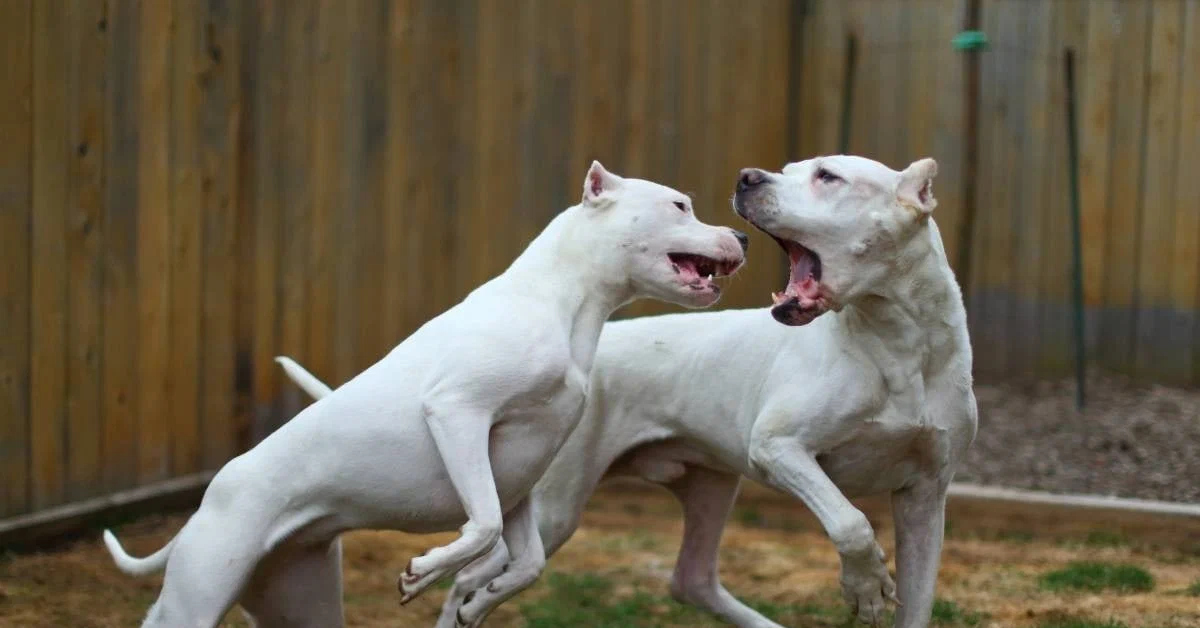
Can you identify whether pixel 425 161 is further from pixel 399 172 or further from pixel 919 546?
pixel 919 546

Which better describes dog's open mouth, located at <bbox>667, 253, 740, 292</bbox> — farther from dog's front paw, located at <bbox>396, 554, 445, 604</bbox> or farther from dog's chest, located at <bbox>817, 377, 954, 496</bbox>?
dog's front paw, located at <bbox>396, 554, 445, 604</bbox>

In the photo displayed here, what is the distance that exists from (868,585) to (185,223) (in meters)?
3.60

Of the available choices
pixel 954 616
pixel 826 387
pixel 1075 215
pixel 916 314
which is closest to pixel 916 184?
pixel 916 314

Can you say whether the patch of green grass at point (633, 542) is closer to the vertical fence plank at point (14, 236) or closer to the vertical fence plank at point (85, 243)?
the vertical fence plank at point (85, 243)

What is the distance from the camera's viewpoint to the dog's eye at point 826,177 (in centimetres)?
468

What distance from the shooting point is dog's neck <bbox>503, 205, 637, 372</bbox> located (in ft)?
14.9

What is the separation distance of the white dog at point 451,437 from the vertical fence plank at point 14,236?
1781 mm

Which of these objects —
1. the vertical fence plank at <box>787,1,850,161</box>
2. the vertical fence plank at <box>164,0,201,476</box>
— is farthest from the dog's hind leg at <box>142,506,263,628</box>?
the vertical fence plank at <box>787,1,850,161</box>

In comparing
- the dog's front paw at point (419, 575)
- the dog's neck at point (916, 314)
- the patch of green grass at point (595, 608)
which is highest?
the dog's neck at point (916, 314)

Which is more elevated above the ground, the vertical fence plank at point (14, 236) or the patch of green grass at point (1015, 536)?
the vertical fence plank at point (14, 236)

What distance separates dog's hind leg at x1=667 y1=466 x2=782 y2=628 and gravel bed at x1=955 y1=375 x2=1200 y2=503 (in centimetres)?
241

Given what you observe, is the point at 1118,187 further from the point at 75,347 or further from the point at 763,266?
the point at 75,347

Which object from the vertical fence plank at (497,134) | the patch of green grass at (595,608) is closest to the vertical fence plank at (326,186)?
the vertical fence plank at (497,134)

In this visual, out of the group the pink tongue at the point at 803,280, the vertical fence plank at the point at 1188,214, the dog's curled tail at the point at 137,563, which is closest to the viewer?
the dog's curled tail at the point at 137,563
